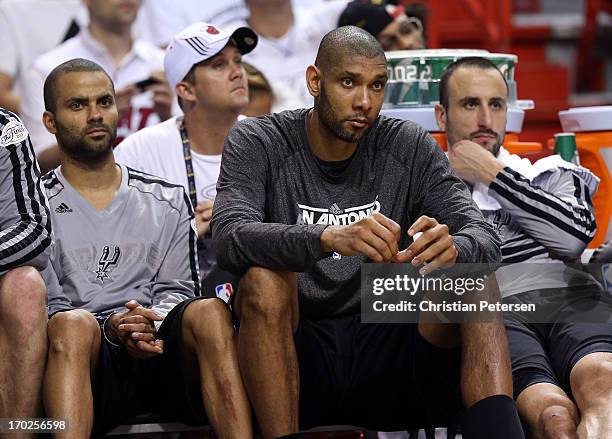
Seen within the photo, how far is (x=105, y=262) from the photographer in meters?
3.53

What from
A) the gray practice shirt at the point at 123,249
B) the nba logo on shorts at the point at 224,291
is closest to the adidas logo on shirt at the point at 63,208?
the gray practice shirt at the point at 123,249

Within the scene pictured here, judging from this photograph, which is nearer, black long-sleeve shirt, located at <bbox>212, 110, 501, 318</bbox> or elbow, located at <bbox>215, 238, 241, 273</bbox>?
elbow, located at <bbox>215, 238, 241, 273</bbox>

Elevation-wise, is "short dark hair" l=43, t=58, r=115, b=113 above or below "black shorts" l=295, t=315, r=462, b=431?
above

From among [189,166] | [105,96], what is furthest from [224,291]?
[105,96]

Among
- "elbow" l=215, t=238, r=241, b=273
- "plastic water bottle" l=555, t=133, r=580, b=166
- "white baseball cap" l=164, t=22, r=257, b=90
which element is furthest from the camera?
"white baseball cap" l=164, t=22, r=257, b=90

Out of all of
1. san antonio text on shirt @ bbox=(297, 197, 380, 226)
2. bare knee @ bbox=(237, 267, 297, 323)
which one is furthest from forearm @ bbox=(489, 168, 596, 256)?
bare knee @ bbox=(237, 267, 297, 323)

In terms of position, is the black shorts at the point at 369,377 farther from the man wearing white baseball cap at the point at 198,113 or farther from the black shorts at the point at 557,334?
the man wearing white baseball cap at the point at 198,113

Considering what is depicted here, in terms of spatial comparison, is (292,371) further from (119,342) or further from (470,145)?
(470,145)

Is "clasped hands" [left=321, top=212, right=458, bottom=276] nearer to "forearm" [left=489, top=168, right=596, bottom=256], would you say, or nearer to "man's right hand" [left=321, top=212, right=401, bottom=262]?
"man's right hand" [left=321, top=212, right=401, bottom=262]

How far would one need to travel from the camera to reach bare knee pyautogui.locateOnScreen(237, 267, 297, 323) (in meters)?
2.92

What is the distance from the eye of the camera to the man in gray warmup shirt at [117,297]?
3078mm

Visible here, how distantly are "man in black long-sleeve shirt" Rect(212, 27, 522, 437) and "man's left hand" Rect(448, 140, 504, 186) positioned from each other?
0.39 metres

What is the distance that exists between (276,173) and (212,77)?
4.39 ft

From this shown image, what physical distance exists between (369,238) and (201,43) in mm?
1895
